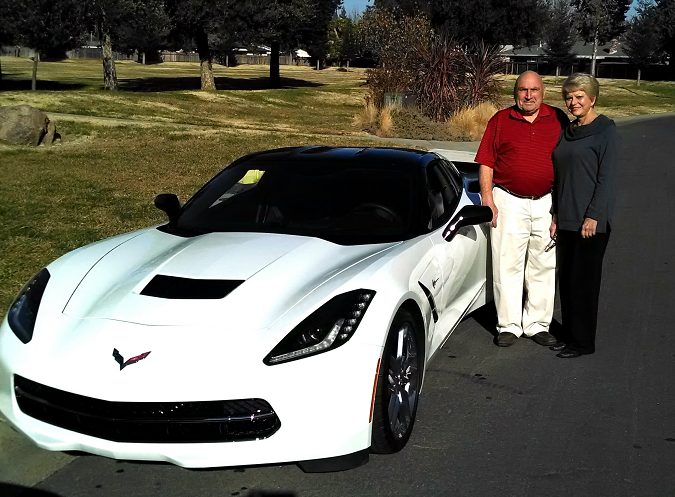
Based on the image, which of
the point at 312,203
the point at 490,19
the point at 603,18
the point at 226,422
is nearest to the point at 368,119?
the point at 312,203

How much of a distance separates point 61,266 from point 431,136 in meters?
18.4

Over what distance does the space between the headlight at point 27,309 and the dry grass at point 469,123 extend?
733 inches

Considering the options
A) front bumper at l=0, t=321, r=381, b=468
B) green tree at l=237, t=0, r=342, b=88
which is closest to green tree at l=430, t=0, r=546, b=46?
green tree at l=237, t=0, r=342, b=88

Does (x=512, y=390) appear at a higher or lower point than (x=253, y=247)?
lower

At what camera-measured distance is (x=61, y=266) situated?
4160 mm

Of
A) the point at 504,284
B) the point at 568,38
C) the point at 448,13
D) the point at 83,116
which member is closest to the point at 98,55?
the point at 568,38

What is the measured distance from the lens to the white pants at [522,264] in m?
5.30

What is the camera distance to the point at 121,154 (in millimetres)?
15164

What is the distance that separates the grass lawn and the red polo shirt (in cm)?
363

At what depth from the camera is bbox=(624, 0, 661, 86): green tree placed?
249 feet

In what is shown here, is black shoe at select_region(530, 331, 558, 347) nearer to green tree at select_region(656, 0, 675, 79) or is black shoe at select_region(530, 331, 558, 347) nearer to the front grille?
the front grille

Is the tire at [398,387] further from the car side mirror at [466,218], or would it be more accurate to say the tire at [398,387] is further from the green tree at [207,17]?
the green tree at [207,17]

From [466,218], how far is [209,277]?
1679 mm

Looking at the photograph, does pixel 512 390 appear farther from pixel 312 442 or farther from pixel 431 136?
pixel 431 136
